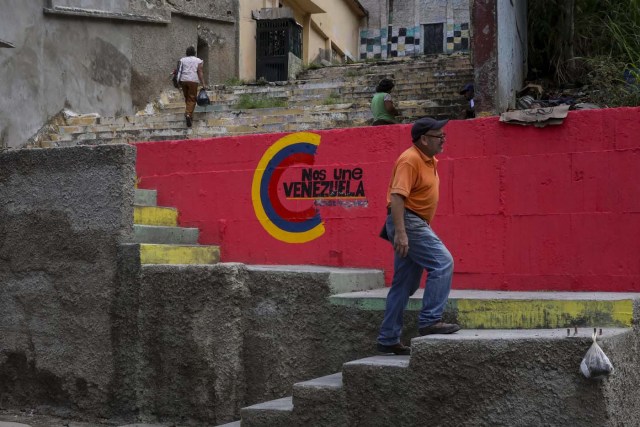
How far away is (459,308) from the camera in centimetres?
582

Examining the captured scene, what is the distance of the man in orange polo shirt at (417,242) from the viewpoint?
5.44 m

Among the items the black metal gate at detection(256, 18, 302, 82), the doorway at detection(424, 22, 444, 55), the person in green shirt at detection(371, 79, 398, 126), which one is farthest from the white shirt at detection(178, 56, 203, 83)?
the doorway at detection(424, 22, 444, 55)

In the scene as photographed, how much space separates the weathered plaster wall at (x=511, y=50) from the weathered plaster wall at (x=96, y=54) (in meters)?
6.95

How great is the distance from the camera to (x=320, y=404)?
541 centimetres

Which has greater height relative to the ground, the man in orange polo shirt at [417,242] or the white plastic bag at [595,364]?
the man in orange polo shirt at [417,242]

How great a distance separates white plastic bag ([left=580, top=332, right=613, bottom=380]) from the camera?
446 centimetres

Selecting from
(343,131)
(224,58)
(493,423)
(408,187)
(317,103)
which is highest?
(224,58)

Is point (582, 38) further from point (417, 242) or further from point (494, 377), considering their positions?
point (494, 377)

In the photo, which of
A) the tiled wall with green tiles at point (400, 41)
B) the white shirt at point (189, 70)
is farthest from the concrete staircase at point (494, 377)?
the tiled wall with green tiles at point (400, 41)

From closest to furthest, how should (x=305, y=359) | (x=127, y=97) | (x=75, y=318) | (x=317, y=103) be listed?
(x=305, y=359)
(x=75, y=318)
(x=317, y=103)
(x=127, y=97)

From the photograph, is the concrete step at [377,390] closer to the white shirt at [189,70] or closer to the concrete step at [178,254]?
the concrete step at [178,254]

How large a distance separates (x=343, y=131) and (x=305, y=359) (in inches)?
81.6

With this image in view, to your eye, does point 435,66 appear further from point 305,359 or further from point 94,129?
point 305,359

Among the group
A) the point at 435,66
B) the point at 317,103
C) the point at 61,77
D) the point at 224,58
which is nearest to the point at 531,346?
the point at 317,103
